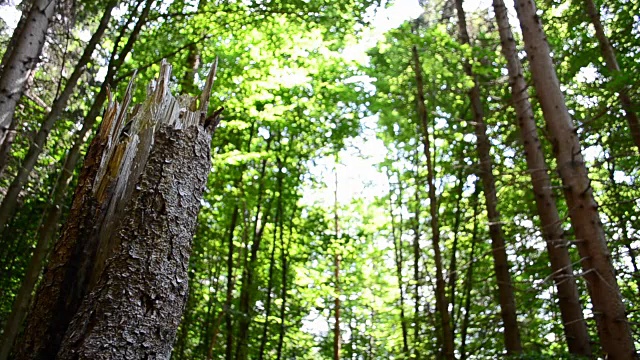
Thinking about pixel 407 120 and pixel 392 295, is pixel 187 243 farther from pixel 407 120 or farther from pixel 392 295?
pixel 392 295

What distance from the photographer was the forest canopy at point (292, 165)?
2229 millimetres

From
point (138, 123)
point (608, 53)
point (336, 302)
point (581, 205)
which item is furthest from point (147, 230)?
point (336, 302)

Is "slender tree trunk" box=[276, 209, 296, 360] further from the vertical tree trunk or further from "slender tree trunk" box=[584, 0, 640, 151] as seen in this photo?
the vertical tree trunk

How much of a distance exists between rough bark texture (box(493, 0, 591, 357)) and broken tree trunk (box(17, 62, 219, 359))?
5.23 m

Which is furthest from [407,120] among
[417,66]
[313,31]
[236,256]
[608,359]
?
[608,359]

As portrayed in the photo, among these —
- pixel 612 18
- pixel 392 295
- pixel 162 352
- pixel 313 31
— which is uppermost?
pixel 612 18

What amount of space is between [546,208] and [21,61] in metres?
6.82

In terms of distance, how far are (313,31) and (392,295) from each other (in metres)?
10.2

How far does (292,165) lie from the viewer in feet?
A: 34.3

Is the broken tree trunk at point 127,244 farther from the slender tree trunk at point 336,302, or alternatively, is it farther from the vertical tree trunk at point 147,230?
the slender tree trunk at point 336,302

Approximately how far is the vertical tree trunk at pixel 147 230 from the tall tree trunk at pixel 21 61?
296 centimetres

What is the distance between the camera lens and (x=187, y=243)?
2.28 m

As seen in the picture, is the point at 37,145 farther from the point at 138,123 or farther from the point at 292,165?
the point at 292,165

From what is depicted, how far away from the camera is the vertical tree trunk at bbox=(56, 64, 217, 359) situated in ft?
6.28
